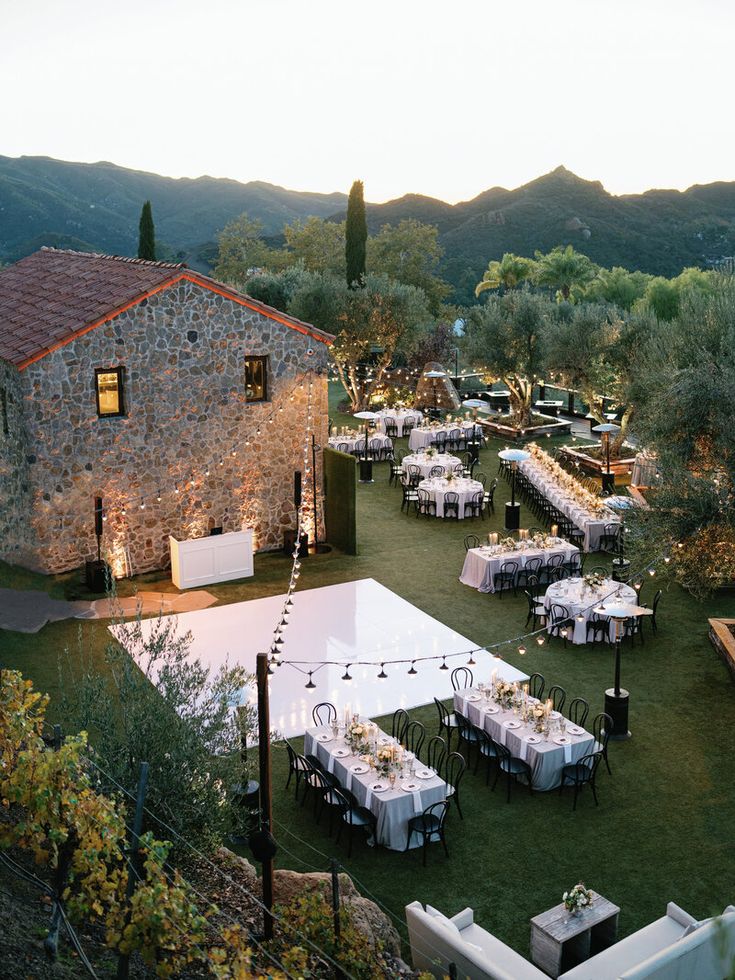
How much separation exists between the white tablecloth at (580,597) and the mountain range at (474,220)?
69.0 m

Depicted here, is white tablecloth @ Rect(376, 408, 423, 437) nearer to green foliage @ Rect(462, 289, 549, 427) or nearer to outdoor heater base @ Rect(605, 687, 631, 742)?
green foliage @ Rect(462, 289, 549, 427)

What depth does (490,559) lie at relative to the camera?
19.7m

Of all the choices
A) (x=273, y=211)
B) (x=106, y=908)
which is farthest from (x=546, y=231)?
(x=106, y=908)

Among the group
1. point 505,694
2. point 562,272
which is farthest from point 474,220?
point 505,694

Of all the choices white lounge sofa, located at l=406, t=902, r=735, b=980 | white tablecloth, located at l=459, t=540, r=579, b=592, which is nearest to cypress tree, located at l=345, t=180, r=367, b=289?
white tablecloth, located at l=459, t=540, r=579, b=592

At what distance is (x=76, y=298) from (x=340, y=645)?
374 inches

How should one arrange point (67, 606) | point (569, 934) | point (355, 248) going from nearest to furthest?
point (569, 934)
point (67, 606)
point (355, 248)

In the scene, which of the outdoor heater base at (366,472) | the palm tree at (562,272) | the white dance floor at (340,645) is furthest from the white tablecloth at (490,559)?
the palm tree at (562,272)

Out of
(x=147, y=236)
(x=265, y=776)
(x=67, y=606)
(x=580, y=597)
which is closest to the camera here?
(x=265, y=776)

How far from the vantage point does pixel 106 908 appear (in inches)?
324

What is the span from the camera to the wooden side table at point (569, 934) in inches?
370

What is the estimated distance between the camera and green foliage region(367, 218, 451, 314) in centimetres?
5934

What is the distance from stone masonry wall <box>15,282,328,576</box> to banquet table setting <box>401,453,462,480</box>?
18.3 ft

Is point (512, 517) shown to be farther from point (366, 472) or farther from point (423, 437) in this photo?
point (423, 437)
